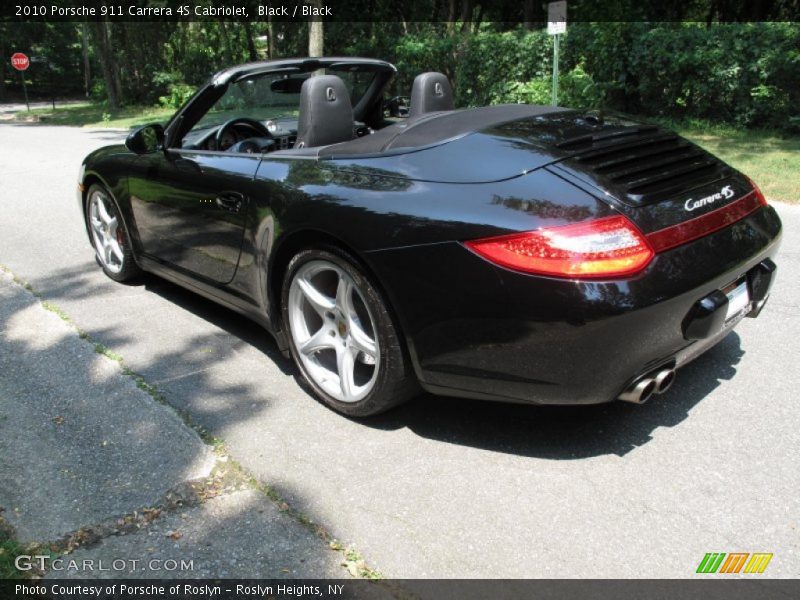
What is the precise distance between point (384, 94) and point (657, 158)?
223 centimetres

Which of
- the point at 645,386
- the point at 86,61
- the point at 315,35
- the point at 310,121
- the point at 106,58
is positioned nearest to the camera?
the point at 645,386

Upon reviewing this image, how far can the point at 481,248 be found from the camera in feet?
7.81

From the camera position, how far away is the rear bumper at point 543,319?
2.29m

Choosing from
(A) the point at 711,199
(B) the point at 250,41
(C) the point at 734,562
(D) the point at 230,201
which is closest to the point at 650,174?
(A) the point at 711,199

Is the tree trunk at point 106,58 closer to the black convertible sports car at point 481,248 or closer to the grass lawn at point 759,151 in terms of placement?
the grass lawn at point 759,151

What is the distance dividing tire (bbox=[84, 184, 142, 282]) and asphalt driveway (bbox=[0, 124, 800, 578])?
0.86m

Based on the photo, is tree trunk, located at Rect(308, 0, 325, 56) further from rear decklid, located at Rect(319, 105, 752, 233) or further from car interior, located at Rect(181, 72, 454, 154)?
rear decklid, located at Rect(319, 105, 752, 233)

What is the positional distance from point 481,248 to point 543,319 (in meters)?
0.32

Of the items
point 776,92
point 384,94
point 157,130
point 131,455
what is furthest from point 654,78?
point 131,455

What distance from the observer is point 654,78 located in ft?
42.4

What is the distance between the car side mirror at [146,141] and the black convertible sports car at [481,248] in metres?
0.39

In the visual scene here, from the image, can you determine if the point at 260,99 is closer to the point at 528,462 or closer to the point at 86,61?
the point at 528,462

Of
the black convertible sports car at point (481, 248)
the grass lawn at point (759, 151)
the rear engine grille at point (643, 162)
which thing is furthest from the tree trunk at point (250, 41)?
the rear engine grille at point (643, 162)

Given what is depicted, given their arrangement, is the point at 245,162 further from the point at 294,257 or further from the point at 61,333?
the point at 61,333
